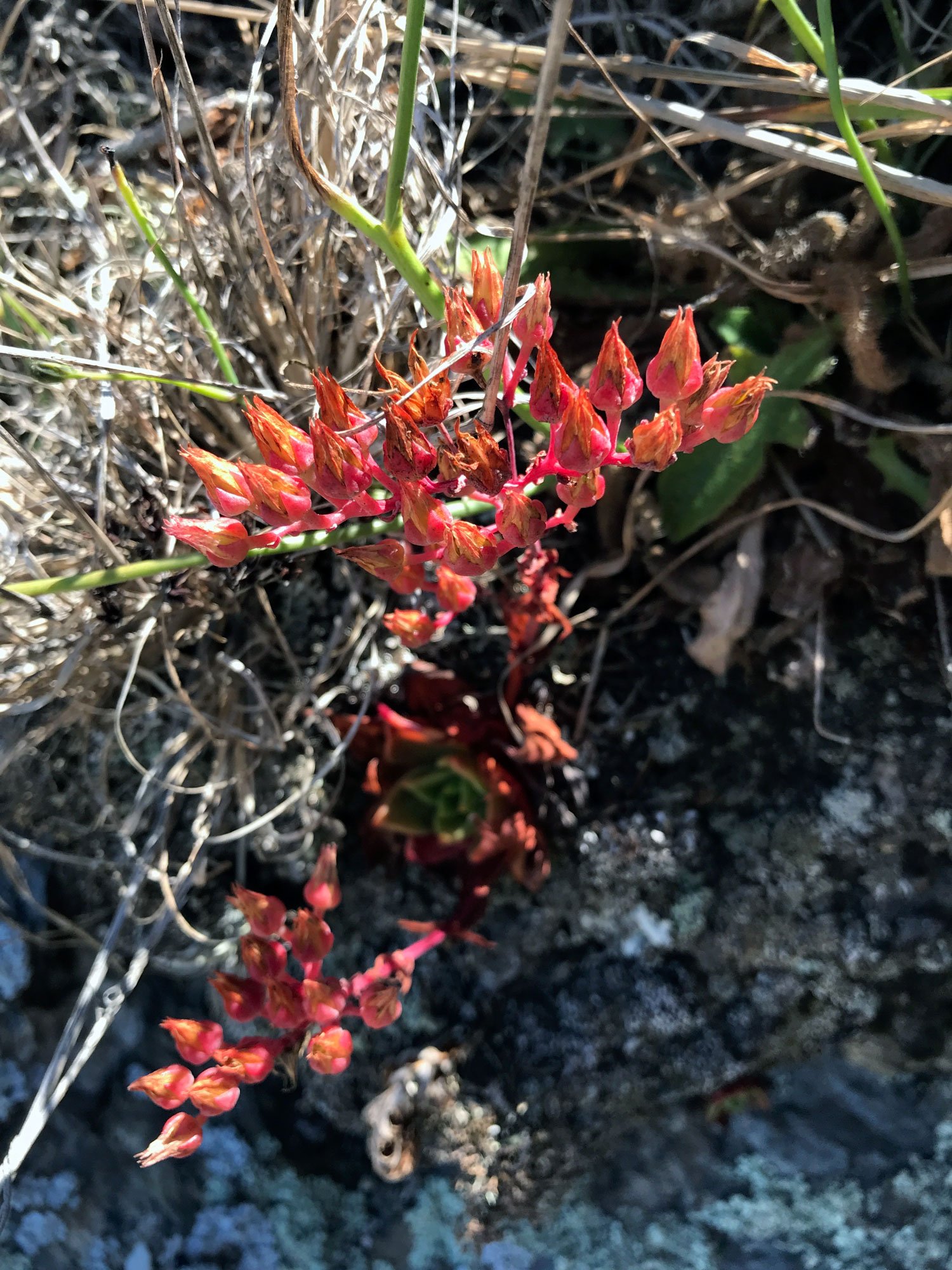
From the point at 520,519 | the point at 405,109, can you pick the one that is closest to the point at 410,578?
the point at 520,519

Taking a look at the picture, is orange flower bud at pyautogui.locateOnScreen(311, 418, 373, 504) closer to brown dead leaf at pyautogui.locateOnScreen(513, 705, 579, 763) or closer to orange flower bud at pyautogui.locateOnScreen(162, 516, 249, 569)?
orange flower bud at pyautogui.locateOnScreen(162, 516, 249, 569)

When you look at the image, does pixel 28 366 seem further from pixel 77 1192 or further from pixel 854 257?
pixel 77 1192

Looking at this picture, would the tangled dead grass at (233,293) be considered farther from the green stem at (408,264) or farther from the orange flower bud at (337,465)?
the orange flower bud at (337,465)

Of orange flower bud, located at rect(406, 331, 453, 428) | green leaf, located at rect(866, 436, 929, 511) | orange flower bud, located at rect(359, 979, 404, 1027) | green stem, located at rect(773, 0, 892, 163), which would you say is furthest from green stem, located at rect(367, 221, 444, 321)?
orange flower bud, located at rect(359, 979, 404, 1027)

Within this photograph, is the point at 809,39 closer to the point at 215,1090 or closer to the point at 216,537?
the point at 216,537

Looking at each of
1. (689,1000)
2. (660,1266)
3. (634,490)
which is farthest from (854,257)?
(660,1266)

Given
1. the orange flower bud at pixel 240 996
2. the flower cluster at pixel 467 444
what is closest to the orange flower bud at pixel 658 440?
the flower cluster at pixel 467 444
